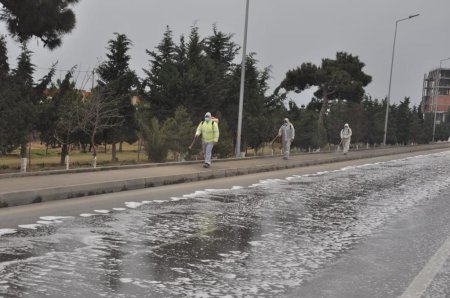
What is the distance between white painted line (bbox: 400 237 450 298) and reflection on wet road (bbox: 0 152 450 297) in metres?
0.95

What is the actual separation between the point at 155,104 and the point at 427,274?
22876 millimetres

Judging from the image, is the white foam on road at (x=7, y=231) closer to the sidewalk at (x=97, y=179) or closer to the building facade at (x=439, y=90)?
the sidewalk at (x=97, y=179)

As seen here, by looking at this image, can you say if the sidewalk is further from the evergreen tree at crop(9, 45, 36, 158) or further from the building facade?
the building facade

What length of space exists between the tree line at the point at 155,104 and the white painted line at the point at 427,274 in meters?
15.5

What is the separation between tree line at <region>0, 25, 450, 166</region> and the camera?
21677 millimetres

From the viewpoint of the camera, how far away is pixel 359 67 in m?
53.6

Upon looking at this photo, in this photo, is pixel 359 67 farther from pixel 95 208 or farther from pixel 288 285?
pixel 288 285

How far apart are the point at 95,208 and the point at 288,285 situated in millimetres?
5181

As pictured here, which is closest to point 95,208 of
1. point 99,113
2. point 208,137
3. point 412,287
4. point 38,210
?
point 38,210

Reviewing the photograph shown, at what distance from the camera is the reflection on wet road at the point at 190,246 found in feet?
16.0

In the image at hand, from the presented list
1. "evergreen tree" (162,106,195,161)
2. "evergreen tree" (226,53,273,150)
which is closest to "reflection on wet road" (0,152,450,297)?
"evergreen tree" (162,106,195,161)

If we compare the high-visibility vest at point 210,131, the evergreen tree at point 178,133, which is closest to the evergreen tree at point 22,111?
the evergreen tree at point 178,133

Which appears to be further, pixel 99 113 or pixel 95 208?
pixel 99 113

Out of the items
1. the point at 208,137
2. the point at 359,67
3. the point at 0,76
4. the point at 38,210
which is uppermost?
the point at 359,67
